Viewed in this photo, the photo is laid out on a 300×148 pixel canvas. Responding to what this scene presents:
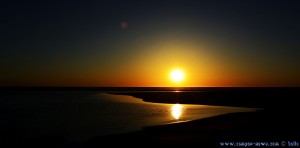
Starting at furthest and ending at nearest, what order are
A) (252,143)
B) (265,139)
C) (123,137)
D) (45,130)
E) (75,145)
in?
(45,130) → (123,137) → (75,145) → (265,139) → (252,143)

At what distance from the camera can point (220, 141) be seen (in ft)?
59.7

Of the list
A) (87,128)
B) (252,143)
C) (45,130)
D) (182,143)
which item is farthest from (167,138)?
(45,130)

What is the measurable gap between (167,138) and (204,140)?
283 centimetres

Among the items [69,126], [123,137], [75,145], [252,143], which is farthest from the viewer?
[69,126]

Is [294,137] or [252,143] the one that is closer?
[252,143]

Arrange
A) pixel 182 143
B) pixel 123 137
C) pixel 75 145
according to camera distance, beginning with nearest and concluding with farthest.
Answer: pixel 182 143 < pixel 75 145 < pixel 123 137

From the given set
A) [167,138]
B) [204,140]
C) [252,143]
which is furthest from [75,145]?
[252,143]

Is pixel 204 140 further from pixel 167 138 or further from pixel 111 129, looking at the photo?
pixel 111 129

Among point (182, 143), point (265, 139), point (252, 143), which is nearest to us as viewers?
point (252, 143)

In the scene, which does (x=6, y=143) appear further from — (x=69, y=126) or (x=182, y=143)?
(x=182, y=143)

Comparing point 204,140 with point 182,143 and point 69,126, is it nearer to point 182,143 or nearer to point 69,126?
point 182,143

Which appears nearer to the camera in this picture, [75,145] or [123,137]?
[75,145]

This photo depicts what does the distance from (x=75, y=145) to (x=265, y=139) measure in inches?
504

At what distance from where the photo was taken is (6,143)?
20688mm
